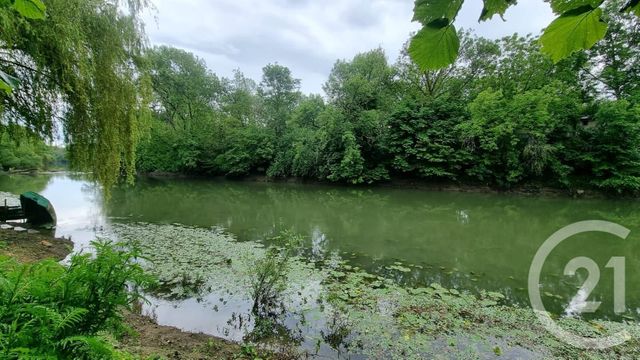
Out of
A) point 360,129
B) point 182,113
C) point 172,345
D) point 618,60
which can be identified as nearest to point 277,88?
point 182,113

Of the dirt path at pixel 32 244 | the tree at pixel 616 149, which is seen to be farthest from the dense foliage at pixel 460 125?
the dirt path at pixel 32 244

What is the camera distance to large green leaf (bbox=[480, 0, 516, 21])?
28.1 inches

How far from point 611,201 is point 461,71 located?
12204 mm

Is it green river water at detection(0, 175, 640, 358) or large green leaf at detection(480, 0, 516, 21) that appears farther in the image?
green river water at detection(0, 175, 640, 358)

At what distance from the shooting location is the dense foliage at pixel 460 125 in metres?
17.8

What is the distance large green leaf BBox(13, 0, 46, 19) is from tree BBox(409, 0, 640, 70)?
33.6 inches

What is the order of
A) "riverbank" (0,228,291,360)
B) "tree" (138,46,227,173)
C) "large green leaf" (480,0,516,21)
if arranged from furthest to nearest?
"tree" (138,46,227,173)
"riverbank" (0,228,291,360)
"large green leaf" (480,0,516,21)

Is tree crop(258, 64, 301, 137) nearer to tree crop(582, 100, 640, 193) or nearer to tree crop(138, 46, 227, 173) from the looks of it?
tree crop(138, 46, 227, 173)

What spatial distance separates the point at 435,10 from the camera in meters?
0.62

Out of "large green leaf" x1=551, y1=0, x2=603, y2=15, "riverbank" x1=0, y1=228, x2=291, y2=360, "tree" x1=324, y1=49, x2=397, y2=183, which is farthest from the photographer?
"tree" x1=324, y1=49, x2=397, y2=183

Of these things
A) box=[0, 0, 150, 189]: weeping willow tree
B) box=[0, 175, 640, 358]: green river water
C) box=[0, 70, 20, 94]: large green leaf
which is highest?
box=[0, 0, 150, 189]: weeping willow tree

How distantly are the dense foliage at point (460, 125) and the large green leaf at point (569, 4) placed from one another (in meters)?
19.4

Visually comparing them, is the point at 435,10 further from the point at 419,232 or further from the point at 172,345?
the point at 419,232

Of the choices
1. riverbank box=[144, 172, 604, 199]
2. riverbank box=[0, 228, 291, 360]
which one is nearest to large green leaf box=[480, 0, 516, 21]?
riverbank box=[0, 228, 291, 360]
